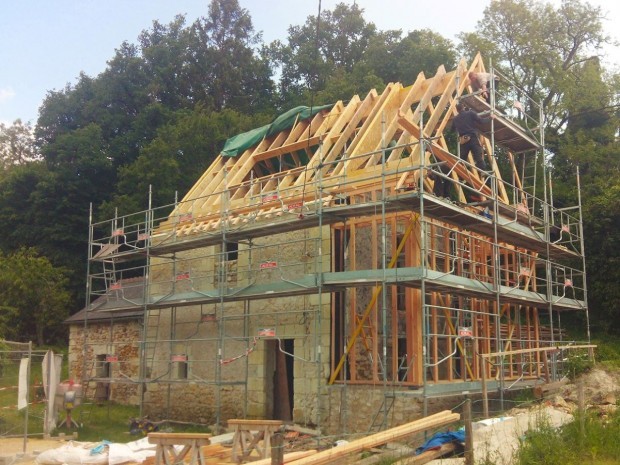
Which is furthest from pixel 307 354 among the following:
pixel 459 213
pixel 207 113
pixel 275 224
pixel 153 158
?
pixel 207 113

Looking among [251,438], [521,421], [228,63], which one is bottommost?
[251,438]

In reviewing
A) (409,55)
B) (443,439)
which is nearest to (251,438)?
(443,439)

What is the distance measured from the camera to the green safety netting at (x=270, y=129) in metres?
17.8

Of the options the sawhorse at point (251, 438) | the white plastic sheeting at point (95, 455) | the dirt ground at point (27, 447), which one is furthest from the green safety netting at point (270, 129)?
the white plastic sheeting at point (95, 455)

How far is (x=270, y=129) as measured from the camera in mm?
18625

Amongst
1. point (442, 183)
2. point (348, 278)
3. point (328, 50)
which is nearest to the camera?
point (348, 278)

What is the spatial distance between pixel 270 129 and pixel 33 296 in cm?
1623

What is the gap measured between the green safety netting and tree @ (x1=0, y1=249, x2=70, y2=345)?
14.0 m

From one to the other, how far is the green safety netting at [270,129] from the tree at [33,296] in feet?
45.9

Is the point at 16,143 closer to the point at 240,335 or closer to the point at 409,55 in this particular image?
the point at 409,55

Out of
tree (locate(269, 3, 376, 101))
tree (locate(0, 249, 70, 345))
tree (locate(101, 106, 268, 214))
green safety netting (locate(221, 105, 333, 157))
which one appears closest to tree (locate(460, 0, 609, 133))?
tree (locate(269, 3, 376, 101))

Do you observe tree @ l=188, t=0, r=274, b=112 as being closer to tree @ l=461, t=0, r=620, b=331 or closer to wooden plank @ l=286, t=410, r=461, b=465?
tree @ l=461, t=0, r=620, b=331

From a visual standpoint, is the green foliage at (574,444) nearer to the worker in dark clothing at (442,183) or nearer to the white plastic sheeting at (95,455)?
the worker in dark clothing at (442,183)

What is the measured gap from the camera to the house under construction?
12844 millimetres
